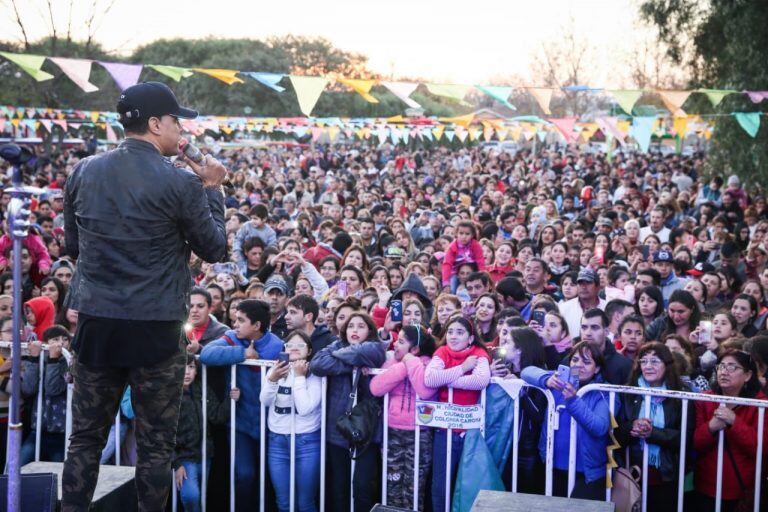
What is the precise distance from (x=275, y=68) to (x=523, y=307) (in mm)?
55654

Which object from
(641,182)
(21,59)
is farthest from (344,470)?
(641,182)

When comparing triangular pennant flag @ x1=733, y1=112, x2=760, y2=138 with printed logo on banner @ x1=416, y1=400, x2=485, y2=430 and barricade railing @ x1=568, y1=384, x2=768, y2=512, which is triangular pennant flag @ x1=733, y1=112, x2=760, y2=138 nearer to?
barricade railing @ x1=568, y1=384, x2=768, y2=512

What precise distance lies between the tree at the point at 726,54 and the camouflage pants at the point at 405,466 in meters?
14.3

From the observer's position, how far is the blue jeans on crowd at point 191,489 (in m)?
5.32

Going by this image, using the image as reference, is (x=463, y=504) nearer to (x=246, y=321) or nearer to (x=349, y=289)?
(x=246, y=321)

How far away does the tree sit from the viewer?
17422 millimetres

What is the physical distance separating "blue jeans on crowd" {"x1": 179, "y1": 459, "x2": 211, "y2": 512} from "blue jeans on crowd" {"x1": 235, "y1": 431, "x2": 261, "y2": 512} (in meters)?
0.24

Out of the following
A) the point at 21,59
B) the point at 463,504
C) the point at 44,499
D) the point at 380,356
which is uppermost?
the point at 21,59

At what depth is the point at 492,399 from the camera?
5.07 meters

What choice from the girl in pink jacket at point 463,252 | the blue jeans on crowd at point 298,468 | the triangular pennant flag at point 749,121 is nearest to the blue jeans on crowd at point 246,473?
the blue jeans on crowd at point 298,468

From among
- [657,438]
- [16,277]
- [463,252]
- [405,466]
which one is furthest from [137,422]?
[463,252]

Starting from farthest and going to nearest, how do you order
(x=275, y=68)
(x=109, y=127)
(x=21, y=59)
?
(x=275, y=68) < (x=109, y=127) < (x=21, y=59)

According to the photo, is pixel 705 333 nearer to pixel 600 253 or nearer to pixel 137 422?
pixel 600 253

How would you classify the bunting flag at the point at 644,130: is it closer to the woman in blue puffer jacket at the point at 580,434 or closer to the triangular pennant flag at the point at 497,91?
the triangular pennant flag at the point at 497,91
